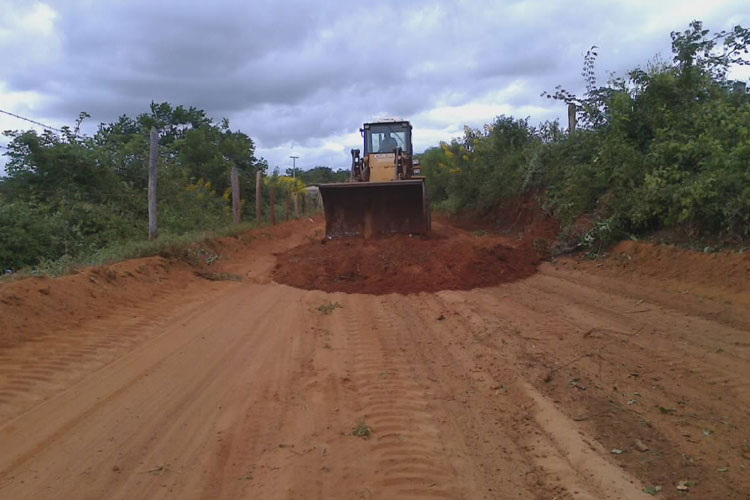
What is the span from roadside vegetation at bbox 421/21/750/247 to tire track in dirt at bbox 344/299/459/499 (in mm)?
6039

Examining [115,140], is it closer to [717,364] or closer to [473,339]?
[473,339]

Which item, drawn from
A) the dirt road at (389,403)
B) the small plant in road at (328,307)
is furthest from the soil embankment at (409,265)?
the dirt road at (389,403)

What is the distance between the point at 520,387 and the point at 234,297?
5874mm

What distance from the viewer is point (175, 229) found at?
1570cm

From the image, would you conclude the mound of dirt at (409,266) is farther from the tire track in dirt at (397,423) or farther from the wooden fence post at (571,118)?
the wooden fence post at (571,118)

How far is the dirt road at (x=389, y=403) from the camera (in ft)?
12.0

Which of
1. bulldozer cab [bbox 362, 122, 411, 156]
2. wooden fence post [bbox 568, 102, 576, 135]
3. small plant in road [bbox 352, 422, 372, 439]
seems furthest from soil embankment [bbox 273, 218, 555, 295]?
small plant in road [bbox 352, 422, 372, 439]

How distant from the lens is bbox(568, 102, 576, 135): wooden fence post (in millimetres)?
16562

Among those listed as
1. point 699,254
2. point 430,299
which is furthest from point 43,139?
point 699,254

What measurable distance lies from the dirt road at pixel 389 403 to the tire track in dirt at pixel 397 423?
0.02 m

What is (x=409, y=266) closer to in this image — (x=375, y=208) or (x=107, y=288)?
(x=375, y=208)

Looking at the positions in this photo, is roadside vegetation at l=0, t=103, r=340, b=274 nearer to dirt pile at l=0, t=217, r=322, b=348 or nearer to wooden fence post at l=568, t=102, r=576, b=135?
dirt pile at l=0, t=217, r=322, b=348

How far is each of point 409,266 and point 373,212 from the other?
4.10 metres

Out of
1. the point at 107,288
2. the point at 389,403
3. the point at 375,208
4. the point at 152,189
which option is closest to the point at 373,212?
the point at 375,208
